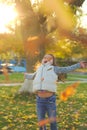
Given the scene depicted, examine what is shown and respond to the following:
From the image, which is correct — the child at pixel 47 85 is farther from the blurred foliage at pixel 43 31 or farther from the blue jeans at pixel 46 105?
the blurred foliage at pixel 43 31

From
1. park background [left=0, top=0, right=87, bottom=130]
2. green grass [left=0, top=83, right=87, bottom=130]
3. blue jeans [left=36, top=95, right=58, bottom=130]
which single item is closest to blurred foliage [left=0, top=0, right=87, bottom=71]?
park background [left=0, top=0, right=87, bottom=130]

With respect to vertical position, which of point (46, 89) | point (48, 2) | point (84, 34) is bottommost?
point (46, 89)

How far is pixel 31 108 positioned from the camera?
13.8 meters

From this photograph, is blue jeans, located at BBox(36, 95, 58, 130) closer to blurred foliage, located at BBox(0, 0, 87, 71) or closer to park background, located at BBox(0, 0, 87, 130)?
park background, located at BBox(0, 0, 87, 130)

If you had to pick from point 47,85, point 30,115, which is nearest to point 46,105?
point 47,85

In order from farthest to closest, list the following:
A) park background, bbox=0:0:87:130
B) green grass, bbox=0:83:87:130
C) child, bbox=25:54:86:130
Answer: park background, bbox=0:0:87:130 → green grass, bbox=0:83:87:130 → child, bbox=25:54:86:130

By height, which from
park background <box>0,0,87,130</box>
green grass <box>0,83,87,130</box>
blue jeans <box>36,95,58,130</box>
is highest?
park background <box>0,0,87,130</box>

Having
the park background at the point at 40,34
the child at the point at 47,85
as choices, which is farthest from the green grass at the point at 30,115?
the child at the point at 47,85

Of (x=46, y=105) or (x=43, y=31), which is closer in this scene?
(x=46, y=105)

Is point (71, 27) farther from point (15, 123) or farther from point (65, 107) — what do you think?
point (15, 123)

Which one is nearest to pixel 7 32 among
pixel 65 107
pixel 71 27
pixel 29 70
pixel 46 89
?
pixel 29 70

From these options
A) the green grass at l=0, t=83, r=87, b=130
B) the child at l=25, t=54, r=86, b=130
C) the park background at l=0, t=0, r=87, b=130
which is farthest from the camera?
the park background at l=0, t=0, r=87, b=130

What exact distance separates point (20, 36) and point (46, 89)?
9.34m

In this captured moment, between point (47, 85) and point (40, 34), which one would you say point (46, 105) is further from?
point (40, 34)
